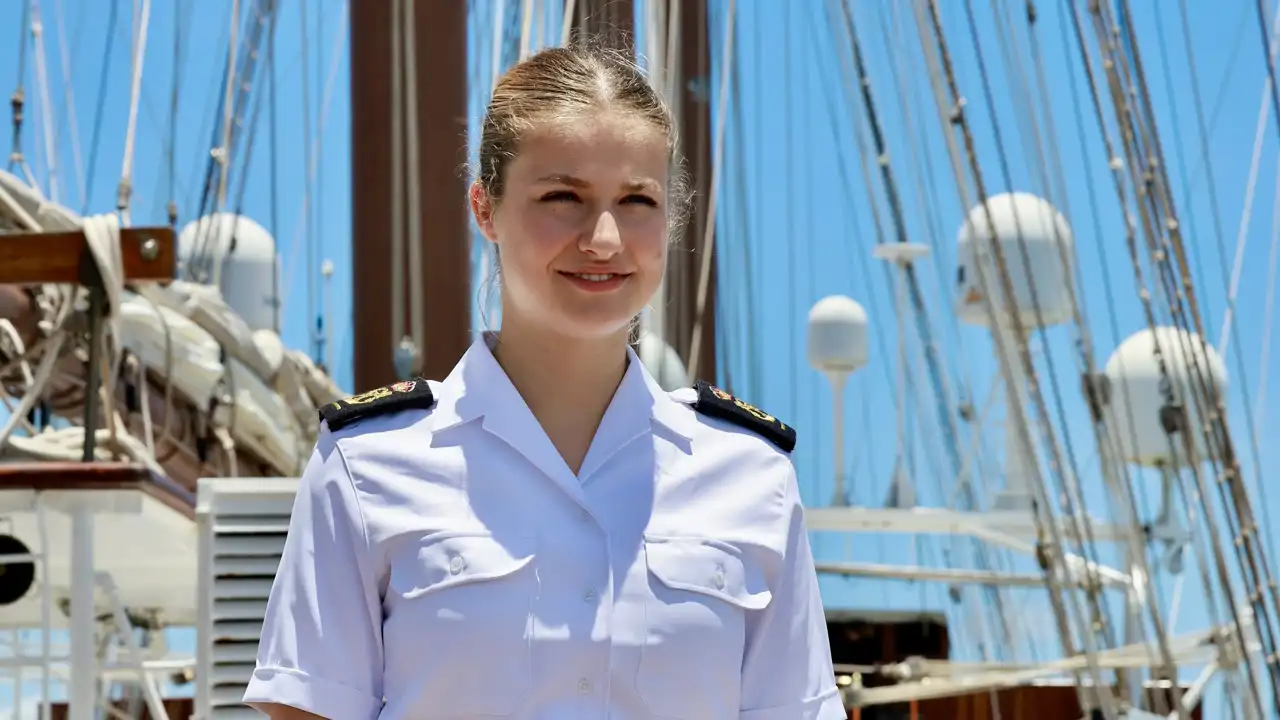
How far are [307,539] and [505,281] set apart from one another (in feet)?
1.08

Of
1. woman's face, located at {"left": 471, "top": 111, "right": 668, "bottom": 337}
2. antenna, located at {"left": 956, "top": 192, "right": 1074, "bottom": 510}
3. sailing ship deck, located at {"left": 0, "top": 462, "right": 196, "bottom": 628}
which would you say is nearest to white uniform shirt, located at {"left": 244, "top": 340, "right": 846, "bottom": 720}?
woman's face, located at {"left": 471, "top": 111, "right": 668, "bottom": 337}

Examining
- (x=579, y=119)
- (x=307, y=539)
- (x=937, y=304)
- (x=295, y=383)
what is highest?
(x=937, y=304)

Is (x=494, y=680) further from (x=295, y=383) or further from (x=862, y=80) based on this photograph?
(x=862, y=80)

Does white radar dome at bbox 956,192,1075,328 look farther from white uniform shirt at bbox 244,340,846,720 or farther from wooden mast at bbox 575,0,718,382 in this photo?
white uniform shirt at bbox 244,340,846,720

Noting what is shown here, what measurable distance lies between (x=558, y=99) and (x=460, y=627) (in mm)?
528

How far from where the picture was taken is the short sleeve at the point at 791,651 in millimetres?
1946

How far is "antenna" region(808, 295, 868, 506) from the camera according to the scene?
14922 mm

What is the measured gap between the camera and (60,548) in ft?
22.4

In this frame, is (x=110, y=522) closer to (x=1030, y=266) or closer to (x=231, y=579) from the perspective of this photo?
(x=231, y=579)

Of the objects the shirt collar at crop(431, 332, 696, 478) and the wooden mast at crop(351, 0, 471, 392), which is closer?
the shirt collar at crop(431, 332, 696, 478)

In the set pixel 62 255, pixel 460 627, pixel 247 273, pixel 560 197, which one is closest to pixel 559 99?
pixel 560 197

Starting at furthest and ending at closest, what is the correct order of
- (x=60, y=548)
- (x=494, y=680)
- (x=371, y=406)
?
1. (x=60, y=548)
2. (x=371, y=406)
3. (x=494, y=680)

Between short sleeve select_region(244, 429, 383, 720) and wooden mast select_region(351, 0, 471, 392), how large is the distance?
5141mm

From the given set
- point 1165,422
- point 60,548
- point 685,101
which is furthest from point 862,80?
point 60,548
